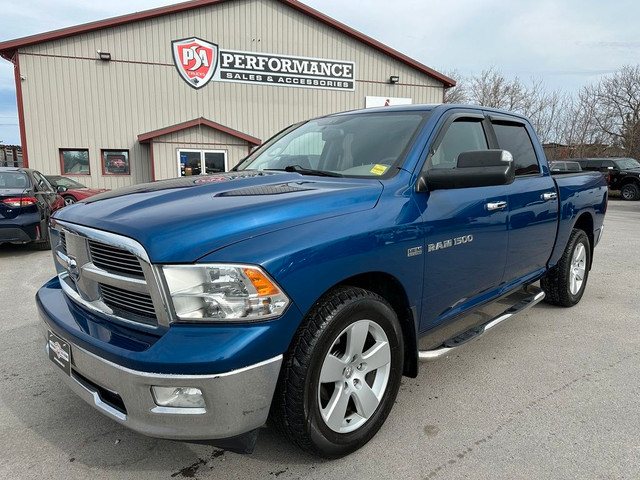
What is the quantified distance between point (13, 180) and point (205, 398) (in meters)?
7.65

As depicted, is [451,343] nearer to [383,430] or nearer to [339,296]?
[383,430]

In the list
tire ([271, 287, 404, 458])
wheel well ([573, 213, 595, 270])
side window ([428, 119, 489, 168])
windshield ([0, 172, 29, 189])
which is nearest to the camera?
tire ([271, 287, 404, 458])

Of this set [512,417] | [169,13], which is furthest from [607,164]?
[512,417]

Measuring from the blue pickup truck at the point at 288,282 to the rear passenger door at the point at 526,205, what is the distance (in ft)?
0.47

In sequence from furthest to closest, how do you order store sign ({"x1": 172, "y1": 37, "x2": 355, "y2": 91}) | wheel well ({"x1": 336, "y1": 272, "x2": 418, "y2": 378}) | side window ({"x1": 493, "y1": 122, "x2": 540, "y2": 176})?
store sign ({"x1": 172, "y1": 37, "x2": 355, "y2": 91})
side window ({"x1": 493, "y1": 122, "x2": 540, "y2": 176})
wheel well ({"x1": 336, "y1": 272, "x2": 418, "y2": 378})

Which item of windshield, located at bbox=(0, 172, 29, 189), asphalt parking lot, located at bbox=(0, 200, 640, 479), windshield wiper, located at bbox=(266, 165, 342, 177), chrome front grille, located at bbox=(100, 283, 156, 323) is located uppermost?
windshield wiper, located at bbox=(266, 165, 342, 177)

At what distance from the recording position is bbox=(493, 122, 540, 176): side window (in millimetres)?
3694

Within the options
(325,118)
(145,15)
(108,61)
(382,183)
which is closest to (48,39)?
(108,61)

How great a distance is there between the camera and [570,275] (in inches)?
180

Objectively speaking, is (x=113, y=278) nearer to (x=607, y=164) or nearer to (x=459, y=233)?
(x=459, y=233)

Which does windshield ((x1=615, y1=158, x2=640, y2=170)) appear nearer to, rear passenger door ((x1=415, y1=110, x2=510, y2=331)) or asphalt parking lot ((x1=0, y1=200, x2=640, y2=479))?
asphalt parking lot ((x1=0, y1=200, x2=640, y2=479))

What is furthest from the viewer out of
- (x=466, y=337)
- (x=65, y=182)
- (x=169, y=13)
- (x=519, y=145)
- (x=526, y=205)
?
(x=169, y=13)

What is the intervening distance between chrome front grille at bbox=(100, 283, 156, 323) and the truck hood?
0.23 metres

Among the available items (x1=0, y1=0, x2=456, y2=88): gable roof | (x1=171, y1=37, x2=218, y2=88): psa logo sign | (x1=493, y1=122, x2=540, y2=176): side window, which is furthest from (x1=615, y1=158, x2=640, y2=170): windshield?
(x1=493, y1=122, x2=540, y2=176): side window
